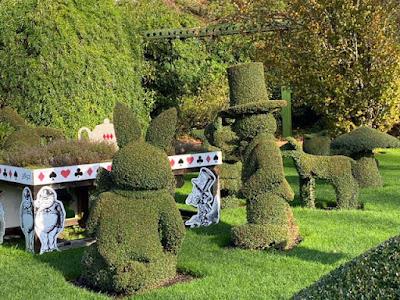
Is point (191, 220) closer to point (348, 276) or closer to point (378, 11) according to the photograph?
point (348, 276)

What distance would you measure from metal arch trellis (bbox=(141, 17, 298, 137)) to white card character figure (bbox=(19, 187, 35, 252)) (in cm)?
837

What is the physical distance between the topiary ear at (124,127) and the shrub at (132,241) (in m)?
0.47

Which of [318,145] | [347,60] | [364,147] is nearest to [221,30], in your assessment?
[347,60]

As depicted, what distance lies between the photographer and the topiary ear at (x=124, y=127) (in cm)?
535

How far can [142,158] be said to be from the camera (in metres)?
5.16

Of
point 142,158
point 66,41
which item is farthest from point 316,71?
point 142,158

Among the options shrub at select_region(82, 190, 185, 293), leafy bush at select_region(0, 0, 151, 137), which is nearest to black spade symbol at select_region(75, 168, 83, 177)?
shrub at select_region(82, 190, 185, 293)

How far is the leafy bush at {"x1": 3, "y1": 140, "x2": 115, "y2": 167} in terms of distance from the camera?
22.0 feet

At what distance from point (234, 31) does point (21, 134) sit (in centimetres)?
818

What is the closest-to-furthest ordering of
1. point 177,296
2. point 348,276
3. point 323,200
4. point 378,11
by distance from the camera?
point 348,276 → point 177,296 → point 323,200 → point 378,11

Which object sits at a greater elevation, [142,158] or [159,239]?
[142,158]

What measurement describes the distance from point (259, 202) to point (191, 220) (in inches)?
52.8

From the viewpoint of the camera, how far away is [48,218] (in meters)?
6.32

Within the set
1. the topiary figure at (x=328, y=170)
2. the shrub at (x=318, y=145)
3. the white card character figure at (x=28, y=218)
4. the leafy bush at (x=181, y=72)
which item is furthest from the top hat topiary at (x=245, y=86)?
the leafy bush at (x=181, y=72)
